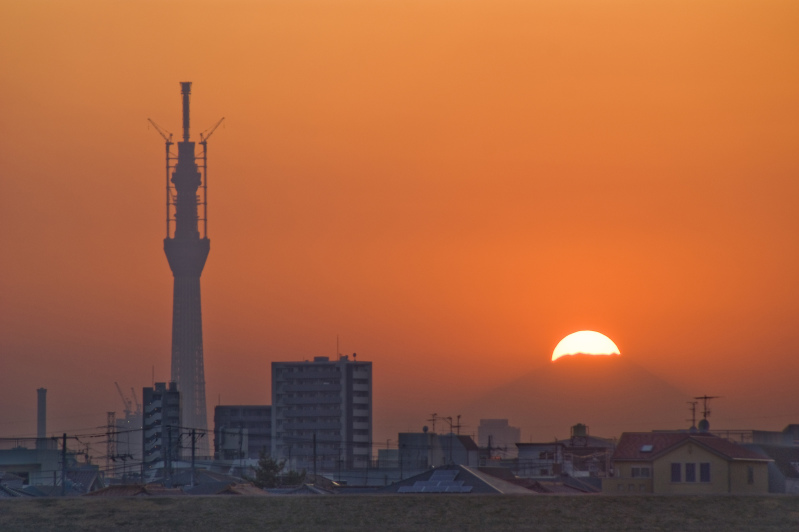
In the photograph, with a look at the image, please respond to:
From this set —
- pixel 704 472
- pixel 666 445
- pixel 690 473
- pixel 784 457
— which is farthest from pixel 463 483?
pixel 784 457

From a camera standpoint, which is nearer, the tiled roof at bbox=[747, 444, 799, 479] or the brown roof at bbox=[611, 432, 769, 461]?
the brown roof at bbox=[611, 432, 769, 461]

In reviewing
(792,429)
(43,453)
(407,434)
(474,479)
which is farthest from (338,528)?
(43,453)

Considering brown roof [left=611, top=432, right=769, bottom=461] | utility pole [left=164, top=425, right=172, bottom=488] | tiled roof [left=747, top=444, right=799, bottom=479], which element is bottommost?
utility pole [left=164, top=425, right=172, bottom=488]

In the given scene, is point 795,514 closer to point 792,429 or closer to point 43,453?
point 792,429

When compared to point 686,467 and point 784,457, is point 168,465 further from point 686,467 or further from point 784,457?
point 784,457

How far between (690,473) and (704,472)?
977mm

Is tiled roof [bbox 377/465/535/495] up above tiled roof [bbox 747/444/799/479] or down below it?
below

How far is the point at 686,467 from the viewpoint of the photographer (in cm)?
7056

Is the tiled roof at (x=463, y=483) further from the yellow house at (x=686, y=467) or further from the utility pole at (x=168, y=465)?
the utility pole at (x=168, y=465)

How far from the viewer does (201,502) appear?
4738 cm

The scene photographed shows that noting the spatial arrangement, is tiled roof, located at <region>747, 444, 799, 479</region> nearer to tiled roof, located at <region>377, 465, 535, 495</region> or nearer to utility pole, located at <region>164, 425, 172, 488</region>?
tiled roof, located at <region>377, 465, 535, 495</region>

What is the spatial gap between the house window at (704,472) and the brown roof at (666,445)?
3.68 ft

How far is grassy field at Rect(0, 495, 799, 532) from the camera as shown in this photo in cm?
4419

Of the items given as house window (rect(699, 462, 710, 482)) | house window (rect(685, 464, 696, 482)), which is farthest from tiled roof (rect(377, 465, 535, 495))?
house window (rect(699, 462, 710, 482))
